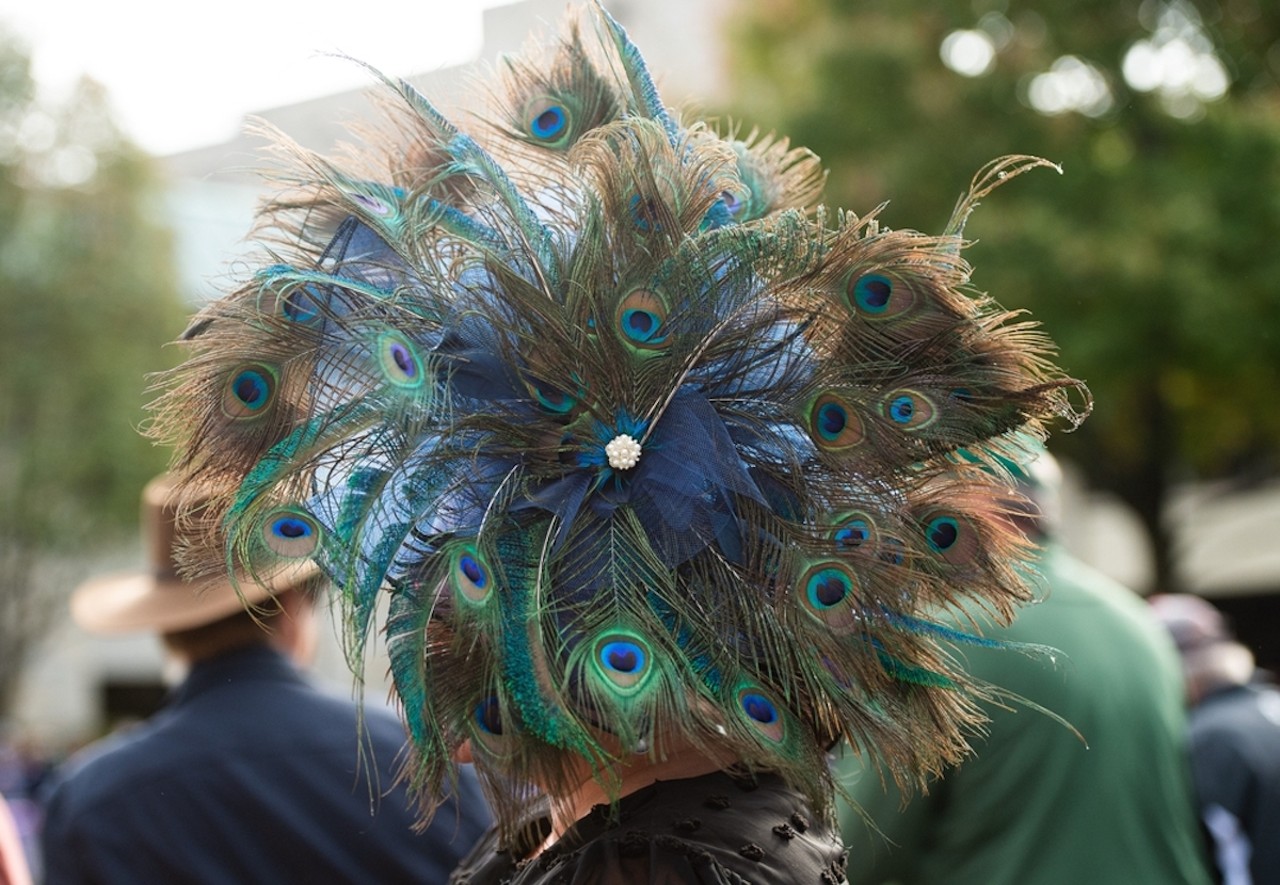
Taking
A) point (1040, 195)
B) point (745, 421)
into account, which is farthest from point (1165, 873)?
point (1040, 195)

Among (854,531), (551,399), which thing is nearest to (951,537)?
(854,531)

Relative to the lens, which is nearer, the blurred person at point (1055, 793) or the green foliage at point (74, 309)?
the blurred person at point (1055, 793)

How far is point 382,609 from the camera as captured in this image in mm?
2008

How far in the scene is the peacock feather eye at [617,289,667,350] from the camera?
78.4 inches

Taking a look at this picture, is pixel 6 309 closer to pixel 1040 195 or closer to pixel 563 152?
pixel 1040 195

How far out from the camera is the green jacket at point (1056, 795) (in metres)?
Result: 3.55

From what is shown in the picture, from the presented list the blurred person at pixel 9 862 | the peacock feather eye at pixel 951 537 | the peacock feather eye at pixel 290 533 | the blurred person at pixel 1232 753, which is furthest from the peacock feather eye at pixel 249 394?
the blurred person at pixel 1232 753

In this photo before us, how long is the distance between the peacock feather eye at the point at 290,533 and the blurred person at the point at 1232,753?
9.29 feet

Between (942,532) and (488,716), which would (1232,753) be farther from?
(488,716)

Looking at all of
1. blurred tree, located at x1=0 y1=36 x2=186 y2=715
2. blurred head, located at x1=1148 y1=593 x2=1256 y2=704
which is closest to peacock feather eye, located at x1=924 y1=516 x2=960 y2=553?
blurred head, located at x1=1148 y1=593 x2=1256 y2=704

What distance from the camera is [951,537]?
2037mm

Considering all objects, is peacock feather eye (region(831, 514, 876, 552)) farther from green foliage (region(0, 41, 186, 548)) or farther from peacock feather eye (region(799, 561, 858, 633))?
green foliage (region(0, 41, 186, 548))

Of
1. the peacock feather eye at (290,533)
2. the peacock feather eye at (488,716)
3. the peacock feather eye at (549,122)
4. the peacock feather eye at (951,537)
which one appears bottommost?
the peacock feather eye at (488,716)

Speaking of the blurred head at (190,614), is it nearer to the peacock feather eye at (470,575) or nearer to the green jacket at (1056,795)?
the green jacket at (1056,795)
